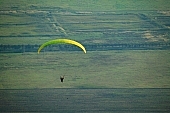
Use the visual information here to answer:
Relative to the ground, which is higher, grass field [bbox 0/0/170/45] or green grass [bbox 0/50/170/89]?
grass field [bbox 0/0/170/45]

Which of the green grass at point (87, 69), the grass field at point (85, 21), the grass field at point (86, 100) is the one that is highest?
the grass field at point (85, 21)

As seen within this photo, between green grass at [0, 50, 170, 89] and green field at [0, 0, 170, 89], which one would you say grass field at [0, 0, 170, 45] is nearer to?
green field at [0, 0, 170, 89]

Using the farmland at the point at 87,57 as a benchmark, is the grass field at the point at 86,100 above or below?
below

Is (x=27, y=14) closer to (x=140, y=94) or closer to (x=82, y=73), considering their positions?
(x=82, y=73)

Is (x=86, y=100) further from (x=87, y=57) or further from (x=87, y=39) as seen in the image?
(x=87, y=39)

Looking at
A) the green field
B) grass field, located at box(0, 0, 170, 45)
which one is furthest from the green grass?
grass field, located at box(0, 0, 170, 45)

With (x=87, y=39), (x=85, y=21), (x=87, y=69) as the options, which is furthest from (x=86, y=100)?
(x=85, y=21)

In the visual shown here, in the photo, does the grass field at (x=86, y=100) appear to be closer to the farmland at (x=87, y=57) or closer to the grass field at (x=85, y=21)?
the farmland at (x=87, y=57)

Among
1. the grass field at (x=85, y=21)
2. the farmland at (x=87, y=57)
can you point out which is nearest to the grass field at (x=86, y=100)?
the farmland at (x=87, y=57)
